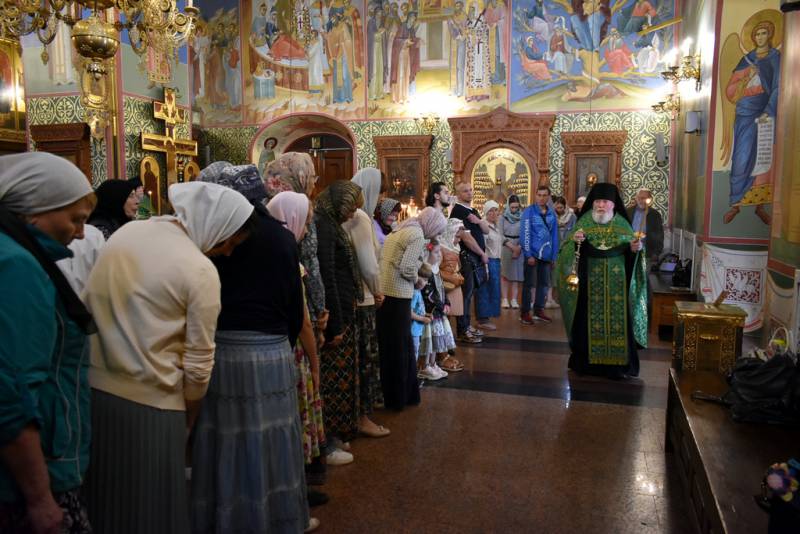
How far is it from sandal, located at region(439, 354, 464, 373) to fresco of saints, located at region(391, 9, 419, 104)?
7819 millimetres

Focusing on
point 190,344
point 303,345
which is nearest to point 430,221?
point 303,345

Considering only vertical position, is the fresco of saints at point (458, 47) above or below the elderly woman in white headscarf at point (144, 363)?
above

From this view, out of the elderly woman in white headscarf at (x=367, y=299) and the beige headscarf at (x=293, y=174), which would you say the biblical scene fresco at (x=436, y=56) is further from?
the beige headscarf at (x=293, y=174)

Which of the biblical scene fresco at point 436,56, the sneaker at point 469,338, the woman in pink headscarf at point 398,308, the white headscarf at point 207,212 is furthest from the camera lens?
the biblical scene fresco at point 436,56

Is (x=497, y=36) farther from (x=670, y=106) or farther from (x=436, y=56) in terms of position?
(x=670, y=106)

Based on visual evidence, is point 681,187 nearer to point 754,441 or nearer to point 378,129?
point 378,129

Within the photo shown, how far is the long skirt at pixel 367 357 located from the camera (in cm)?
409

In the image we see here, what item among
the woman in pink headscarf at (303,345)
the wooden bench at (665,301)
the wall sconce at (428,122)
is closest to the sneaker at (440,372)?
Result: the woman in pink headscarf at (303,345)

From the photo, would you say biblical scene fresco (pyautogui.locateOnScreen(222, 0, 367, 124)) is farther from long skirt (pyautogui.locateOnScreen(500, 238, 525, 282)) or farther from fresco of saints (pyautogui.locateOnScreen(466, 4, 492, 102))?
long skirt (pyautogui.locateOnScreen(500, 238, 525, 282))

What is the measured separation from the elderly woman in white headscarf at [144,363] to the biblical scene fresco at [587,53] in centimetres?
1095

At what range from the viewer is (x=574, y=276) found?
5836 millimetres

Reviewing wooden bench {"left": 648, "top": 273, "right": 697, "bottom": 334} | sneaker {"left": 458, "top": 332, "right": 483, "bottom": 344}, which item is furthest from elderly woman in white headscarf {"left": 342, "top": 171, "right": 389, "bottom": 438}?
wooden bench {"left": 648, "top": 273, "right": 697, "bottom": 334}

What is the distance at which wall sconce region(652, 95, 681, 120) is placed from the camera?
10.7 metres

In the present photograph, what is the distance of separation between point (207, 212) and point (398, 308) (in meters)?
2.65
